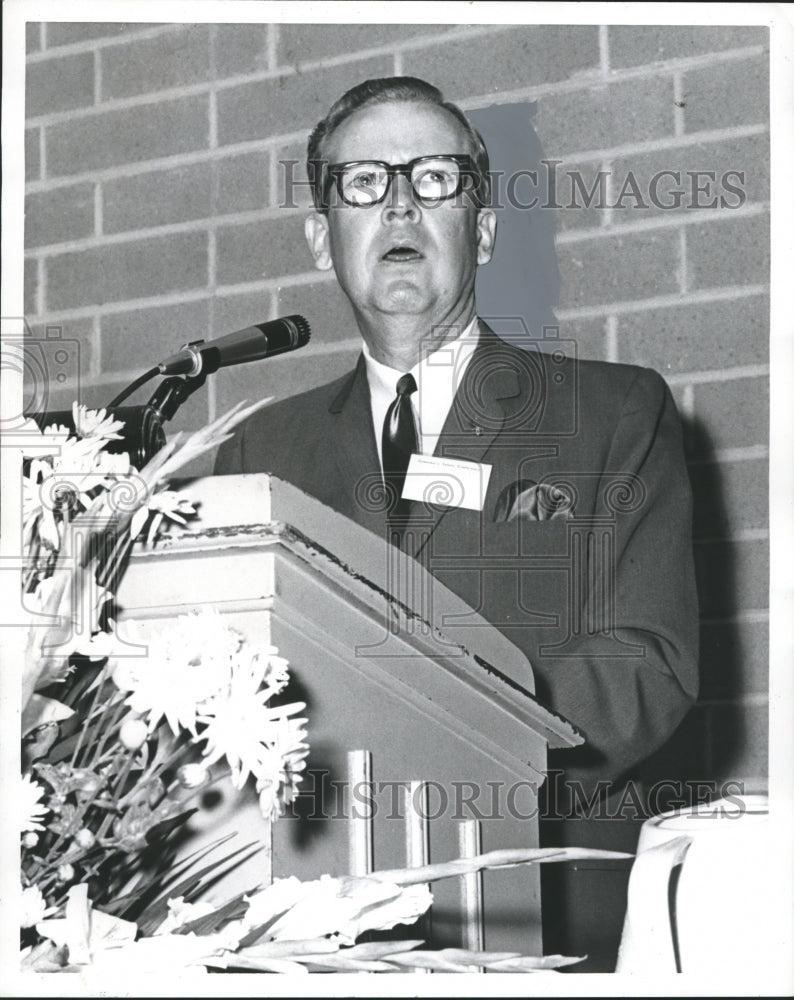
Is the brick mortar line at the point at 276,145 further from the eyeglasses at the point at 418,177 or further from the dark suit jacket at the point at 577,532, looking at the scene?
the dark suit jacket at the point at 577,532

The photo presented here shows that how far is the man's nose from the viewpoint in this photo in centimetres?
223

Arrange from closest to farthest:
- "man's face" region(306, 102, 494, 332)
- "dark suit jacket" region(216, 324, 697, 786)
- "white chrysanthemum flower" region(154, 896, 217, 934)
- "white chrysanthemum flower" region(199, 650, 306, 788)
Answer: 1. "white chrysanthemum flower" region(199, 650, 306, 788)
2. "white chrysanthemum flower" region(154, 896, 217, 934)
3. "dark suit jacket" region(216, 324, 697, 786)
4. "man's face" region(306, 102, 494, 332)

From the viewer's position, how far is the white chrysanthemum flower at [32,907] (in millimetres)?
1926

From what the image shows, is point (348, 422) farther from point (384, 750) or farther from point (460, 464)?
point (384, 750)

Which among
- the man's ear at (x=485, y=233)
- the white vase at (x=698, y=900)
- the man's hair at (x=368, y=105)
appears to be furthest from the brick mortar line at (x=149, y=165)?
the white vase at (x=698, y=900)

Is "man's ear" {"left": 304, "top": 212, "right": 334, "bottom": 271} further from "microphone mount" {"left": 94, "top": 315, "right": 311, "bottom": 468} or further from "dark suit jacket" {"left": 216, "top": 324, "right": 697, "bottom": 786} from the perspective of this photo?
"dark suit jacket" {"left": 216, "top": 324, "right": 697, "bottom": 786}

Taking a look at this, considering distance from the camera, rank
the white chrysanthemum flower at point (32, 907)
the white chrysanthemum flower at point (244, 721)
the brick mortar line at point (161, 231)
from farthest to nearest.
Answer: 1. the brick mortar line at point (161, 231)
2. the white chrysanthemum flower at point (32, 907)
3. the white chrysanthemum flower at point (244, 721)

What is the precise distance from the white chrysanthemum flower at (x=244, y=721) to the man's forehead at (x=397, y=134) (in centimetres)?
86

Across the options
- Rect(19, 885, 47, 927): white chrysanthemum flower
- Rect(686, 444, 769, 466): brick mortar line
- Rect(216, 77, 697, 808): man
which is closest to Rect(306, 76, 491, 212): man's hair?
Rect(216, 77, 697, 808): man

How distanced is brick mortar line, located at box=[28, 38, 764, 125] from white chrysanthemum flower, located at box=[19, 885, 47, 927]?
45.1 inches

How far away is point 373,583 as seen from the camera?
75.7 inches

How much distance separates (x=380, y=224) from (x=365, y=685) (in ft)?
2.42

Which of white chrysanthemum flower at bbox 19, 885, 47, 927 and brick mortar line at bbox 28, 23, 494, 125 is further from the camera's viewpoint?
brick mortar line at bbox 28, 23, 494, 125

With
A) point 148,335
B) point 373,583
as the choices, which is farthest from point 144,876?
point 148,335
